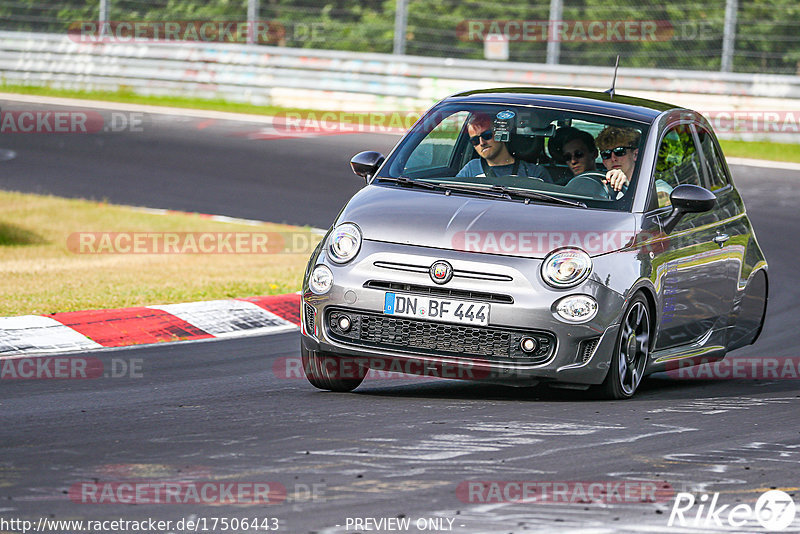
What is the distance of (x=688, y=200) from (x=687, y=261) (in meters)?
0.42

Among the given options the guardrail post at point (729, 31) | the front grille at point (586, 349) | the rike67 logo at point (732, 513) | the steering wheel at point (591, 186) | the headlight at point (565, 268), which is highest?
the guardrail post at point (729, 31)

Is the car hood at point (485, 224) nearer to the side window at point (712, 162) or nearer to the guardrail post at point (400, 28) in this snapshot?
the side window at point (712, 162)

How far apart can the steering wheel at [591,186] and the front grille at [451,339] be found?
1.05 m

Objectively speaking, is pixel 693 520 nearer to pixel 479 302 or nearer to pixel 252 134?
pixel 479 302

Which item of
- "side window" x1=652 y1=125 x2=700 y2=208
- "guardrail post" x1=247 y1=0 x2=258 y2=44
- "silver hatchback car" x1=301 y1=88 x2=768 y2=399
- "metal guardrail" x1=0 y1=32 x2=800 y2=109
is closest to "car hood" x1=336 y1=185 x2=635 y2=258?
"silver hatchback car" x1=301 y1=88 x2=768 y2=399

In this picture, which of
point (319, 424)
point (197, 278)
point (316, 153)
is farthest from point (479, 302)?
point (316, 153)

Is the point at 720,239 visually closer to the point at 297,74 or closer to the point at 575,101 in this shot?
the point at 575,101

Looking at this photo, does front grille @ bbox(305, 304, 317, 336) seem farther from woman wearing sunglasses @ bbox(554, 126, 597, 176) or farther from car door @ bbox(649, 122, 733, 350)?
car door @ bbox(649, 122, 733, 350)

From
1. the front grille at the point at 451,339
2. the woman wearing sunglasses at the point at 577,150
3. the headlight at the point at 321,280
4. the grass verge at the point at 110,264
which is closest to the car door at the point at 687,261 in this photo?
the woman wearing sunglasses at the point at 577,150

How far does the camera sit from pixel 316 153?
811 inches

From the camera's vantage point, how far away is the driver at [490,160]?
26.7 ft

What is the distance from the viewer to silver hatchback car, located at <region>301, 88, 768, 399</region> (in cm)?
716

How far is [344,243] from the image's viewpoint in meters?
7.44

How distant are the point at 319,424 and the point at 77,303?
4.31 metres
